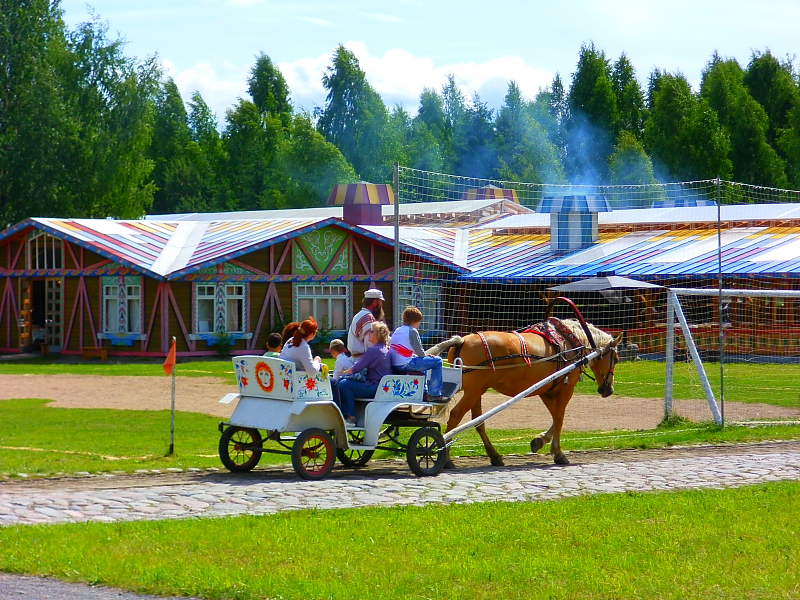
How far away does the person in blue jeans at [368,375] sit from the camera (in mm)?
12805

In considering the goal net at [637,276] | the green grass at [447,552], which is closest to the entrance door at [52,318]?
the goal net at [637,276]

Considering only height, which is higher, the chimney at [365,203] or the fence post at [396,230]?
the chimney at [365,203]

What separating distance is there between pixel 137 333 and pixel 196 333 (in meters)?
1.72

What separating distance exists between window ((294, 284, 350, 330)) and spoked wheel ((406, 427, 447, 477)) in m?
26.6

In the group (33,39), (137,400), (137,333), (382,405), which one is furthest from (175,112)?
(382,405)

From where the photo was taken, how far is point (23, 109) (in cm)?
5141

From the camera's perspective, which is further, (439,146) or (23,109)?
(439,146)

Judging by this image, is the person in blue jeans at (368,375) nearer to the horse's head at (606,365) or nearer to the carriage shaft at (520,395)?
the carriage shaft at (520,395)

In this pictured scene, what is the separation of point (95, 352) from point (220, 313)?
3.82 metres

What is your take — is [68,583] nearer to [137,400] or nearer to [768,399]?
[137,400]

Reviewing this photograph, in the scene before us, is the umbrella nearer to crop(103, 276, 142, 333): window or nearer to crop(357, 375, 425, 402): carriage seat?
crop(103, 276, 142, 333): window

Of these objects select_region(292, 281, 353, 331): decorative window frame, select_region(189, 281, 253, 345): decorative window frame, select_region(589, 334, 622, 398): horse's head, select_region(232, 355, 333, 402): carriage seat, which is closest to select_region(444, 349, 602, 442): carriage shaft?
select_region(589, 334, 622, 398): horse's head

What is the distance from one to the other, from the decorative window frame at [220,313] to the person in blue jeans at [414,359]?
24.6 metres

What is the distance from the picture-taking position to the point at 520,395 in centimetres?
1394
